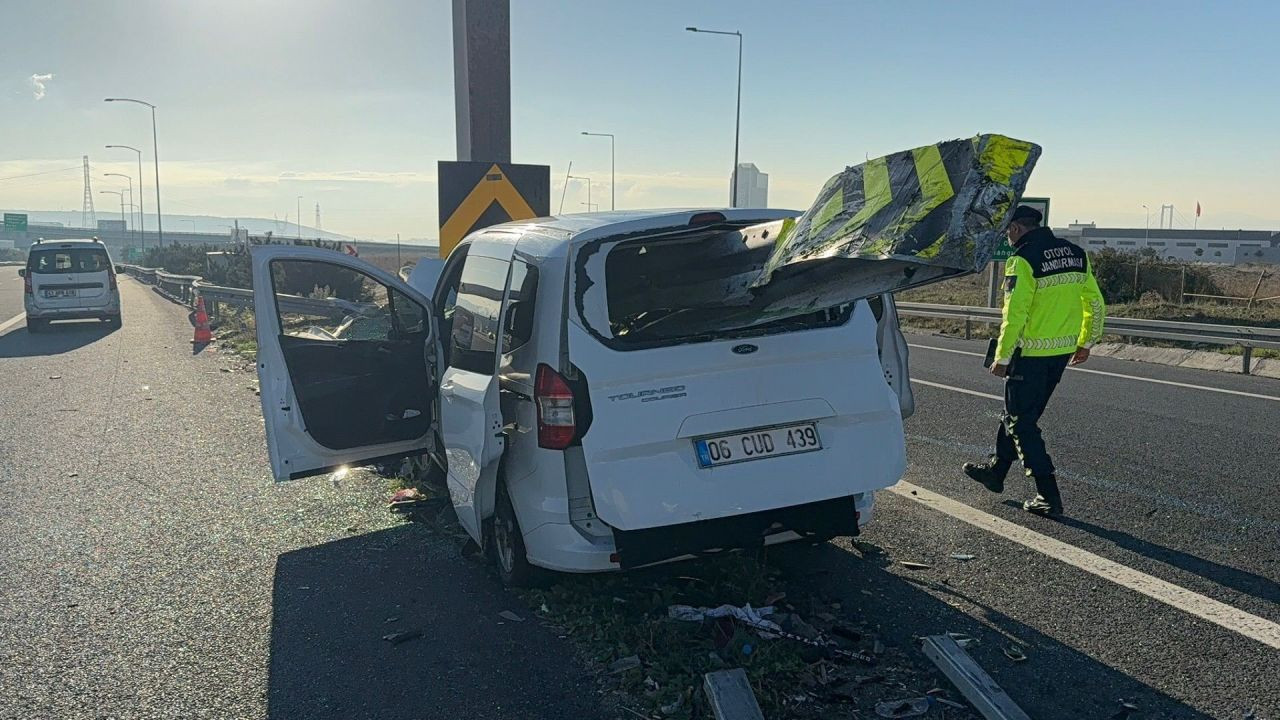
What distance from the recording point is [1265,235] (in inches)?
3895

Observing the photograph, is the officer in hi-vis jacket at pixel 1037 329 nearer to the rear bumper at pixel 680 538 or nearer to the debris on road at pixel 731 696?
the rear bumper at pixel 680 538

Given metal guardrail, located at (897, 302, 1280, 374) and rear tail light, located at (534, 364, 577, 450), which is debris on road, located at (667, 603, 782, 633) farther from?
metal guardrail, located at (897, 302, 1280, 374)

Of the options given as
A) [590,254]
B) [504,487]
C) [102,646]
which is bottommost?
[102,646]

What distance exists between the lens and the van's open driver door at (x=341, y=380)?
5.58m

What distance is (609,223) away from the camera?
4273 mm

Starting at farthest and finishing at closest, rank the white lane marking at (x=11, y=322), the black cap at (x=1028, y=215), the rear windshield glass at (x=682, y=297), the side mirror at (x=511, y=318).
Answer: the white lane marking at (x=11, y=322) → the black cap at (x=1028, y=215) → the side mirror at (x=511, y=318) → the rear windshield glass at (x=682, y=297)

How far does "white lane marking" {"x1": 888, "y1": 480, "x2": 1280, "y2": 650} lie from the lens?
13.1 feet

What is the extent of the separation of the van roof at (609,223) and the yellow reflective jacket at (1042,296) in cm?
186

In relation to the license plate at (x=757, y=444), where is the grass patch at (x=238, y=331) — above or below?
below

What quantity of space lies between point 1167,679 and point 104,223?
177 metres

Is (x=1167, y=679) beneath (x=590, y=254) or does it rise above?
beneath

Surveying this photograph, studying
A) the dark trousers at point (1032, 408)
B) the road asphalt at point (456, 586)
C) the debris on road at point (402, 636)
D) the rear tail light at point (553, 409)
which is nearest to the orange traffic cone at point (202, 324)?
the road asphalt at point (456, 586)

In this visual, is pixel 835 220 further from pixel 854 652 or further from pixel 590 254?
pixel 854 652

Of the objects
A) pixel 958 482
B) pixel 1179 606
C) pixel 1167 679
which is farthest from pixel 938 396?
pixel 1167 679
